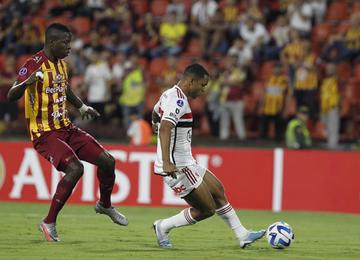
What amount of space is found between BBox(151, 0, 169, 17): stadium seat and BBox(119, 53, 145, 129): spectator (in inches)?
91.8

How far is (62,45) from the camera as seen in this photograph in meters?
10.9

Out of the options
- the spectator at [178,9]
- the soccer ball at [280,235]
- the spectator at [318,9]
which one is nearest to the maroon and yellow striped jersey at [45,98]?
the soccer ball at [280,235]

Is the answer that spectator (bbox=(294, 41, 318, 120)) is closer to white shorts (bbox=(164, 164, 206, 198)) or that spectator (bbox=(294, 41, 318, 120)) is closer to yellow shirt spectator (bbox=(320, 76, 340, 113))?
yellow shirt spectator (bbox=(320, 76, 340, 113))

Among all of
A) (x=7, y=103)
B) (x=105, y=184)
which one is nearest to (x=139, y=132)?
(x=7, y=103)

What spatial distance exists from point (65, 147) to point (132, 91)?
11.4 metres

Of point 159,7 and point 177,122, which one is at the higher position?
point 159,7

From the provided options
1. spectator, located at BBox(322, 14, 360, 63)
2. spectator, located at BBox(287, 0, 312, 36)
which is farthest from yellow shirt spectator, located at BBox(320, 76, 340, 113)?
spectator, located at BBox(287, 0, 312, 36)

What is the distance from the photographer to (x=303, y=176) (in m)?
17.6

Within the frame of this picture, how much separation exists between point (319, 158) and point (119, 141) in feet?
21.3

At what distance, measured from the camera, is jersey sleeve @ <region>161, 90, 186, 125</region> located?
10.2 metres

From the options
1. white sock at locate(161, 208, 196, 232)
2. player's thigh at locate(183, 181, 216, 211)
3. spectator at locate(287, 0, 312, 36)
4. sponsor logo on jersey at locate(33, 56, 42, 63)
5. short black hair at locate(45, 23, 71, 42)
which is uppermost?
spectator at locate(287, 0, 312, 36)

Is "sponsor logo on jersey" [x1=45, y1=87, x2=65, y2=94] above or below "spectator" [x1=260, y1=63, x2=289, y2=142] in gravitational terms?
above

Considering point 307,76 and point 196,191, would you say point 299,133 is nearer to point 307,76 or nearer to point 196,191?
point 307,76

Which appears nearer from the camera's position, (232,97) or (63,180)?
(63,180)
